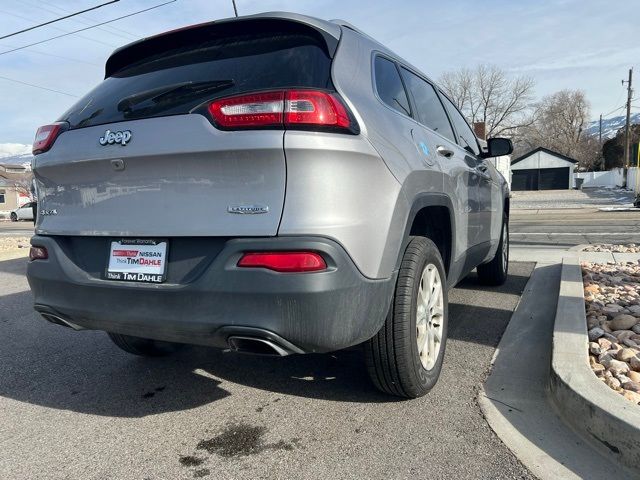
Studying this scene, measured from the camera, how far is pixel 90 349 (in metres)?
3.96

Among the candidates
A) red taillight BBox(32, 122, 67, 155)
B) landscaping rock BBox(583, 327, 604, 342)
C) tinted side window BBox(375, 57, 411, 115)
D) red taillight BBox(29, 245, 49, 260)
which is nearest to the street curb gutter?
landscaping rock BBox(583, 327, 604, 342)

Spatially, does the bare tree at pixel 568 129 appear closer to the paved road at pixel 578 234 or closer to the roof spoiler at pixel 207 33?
the paved road at pixel 578 234

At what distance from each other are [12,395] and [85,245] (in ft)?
4.44

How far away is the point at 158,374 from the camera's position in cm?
335

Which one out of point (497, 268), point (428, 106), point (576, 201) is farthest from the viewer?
point (576, 201)

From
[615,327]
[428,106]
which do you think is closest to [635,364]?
[615,327]

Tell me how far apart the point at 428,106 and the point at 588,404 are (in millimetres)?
2203

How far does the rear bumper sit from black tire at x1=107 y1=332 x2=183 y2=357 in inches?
41.4

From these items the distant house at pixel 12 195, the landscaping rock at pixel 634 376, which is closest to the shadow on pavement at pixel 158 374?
the landscaping rock at pixel 634 376

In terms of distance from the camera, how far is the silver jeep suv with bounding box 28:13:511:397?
2.06m

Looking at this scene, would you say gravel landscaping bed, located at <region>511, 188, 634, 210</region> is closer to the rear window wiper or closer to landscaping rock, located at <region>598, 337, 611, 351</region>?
landscaping rock, located at <region>598, 337, 611, 351</region>

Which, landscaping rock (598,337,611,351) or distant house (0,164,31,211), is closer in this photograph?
landscaping rock (598,337,611,351)

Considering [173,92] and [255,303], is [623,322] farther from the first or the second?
[173,92]

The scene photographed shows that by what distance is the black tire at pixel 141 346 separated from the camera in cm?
342
